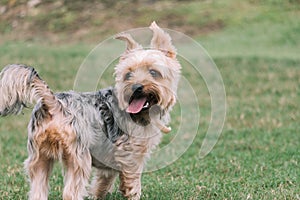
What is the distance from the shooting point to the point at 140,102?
21.7 ft

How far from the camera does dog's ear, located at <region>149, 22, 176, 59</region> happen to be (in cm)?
698

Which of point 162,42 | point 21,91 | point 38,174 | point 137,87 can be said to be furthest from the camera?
point 162,42

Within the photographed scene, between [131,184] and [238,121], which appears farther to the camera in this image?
[238,121]

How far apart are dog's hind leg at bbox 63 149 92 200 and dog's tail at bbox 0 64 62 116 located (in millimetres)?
502

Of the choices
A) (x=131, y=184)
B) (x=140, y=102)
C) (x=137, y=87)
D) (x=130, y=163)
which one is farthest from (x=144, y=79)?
(x=131, y=184)

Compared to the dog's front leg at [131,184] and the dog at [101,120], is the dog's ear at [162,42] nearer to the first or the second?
the dog at [101,120]

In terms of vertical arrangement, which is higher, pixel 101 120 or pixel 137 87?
pixel 137 87

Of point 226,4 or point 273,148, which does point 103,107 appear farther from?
point 226,4

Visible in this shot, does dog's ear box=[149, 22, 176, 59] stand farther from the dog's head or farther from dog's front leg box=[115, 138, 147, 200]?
dog's front leg box=[115, 138, 147, 200]

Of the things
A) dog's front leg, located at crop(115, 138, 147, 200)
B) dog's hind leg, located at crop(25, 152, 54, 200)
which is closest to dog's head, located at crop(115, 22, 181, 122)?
dog's front leg, located at crop(115, 138, 147, 200)

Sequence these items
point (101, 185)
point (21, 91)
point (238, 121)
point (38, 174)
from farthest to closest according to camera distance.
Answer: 1. point (238, 121)
2. point (101, 185)
3. point (38, 174)
4. point (21, 91)

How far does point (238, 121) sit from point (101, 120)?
6.87 meters

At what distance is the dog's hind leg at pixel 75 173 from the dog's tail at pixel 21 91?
19.8 inches

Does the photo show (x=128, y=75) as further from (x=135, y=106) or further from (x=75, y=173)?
(x=75, y=173)
